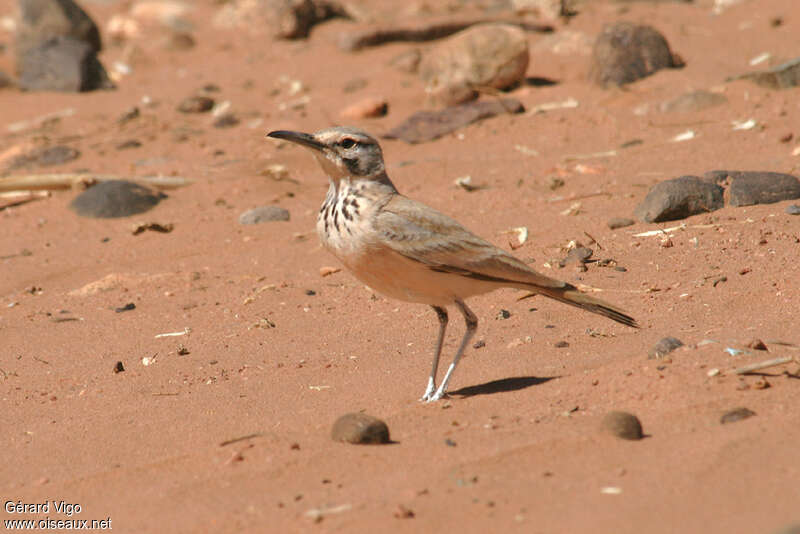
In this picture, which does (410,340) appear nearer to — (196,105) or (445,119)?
(445,119)

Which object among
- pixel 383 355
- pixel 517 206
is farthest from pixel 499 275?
pixel 517 206

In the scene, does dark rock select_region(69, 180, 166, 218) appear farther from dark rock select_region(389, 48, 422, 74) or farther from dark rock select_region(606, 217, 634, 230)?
dark rock select_region(606, 217, 634, 230)

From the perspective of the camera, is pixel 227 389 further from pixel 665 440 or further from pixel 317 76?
pixel 317 76

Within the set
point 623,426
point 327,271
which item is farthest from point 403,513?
point 327,271

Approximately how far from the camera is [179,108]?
13195mm

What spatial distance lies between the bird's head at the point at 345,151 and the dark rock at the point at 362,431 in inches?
59.5

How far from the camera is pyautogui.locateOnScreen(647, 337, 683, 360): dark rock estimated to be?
5156 mm

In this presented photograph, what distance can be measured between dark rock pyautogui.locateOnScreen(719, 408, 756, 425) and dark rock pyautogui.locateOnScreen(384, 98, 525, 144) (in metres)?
7.22

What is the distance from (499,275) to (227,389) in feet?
5.99

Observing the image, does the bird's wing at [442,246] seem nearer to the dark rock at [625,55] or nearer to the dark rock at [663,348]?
the dark rock at [663,348]

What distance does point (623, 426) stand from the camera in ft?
14.0

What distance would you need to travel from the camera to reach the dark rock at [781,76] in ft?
34.1

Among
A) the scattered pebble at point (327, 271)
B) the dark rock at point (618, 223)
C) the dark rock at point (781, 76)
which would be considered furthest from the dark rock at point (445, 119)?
the dark rock at point (618, 223)

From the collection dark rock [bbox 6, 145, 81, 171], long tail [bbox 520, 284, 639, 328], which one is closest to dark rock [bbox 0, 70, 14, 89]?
dark rock [bbox 6, 145, 81, 171]
